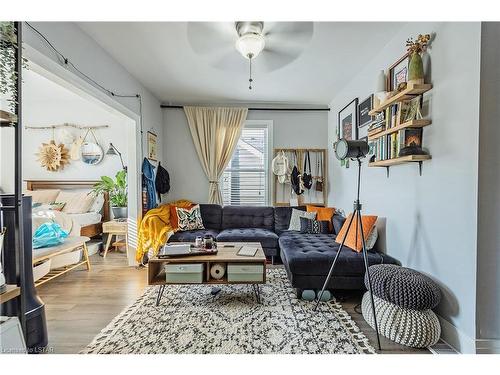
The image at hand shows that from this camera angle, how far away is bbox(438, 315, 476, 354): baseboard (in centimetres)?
162

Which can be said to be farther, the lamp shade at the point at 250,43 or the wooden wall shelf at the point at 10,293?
the lamp shade at the point at 250,43

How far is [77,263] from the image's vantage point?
11.5 feet

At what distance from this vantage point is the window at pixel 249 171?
15.1 feet

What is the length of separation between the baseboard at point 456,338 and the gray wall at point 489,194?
48 millimetres

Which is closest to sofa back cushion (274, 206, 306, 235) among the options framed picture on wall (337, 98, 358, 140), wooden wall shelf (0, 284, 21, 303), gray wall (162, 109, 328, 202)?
gray wall (162, 109, 328, 202)

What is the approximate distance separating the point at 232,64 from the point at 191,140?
193 cm

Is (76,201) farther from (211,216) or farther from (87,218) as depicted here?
(211,216)

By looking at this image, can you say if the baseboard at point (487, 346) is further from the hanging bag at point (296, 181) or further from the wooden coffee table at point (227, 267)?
the hanging bag at point (296, 181)

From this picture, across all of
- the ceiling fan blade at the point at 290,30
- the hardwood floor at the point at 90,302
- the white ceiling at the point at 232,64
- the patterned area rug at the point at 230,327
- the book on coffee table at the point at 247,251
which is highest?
the white ceiling at the point at 232,64

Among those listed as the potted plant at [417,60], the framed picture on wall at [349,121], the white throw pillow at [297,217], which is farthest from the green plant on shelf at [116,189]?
the potted plant at [417,60]
